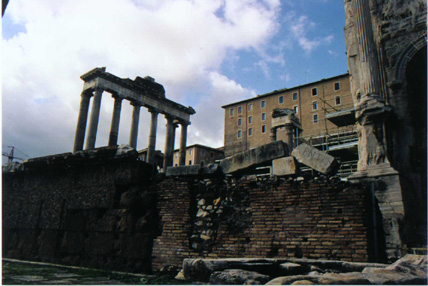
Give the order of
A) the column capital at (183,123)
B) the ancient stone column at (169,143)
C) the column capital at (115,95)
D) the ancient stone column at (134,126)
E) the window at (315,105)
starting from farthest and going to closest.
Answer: the window at (315,105) < the column capital at (183,123) < the ancient stone column at (169,143) < the ancient stone column at (134,126) < the column capital at (115,95)

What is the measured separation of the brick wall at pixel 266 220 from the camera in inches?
184

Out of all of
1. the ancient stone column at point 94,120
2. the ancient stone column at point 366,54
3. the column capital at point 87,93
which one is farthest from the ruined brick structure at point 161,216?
the column capital at point 87,93

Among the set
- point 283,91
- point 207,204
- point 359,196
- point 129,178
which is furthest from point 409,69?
point 283,91

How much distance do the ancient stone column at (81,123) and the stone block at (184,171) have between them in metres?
18.9

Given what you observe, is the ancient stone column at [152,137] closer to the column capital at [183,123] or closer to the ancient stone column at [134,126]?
the ancient stone column at [134,126]

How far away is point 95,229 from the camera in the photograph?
6340mm

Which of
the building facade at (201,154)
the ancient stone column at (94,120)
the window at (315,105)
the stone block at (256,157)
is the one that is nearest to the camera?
the stone block at (256,157)

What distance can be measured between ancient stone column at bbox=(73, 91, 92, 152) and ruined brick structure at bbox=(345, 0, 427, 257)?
1953 centimetres

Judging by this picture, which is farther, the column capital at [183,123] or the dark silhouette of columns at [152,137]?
the column capital at [183,123]

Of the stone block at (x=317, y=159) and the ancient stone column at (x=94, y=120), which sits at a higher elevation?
the ancient stone column at (x=94, y=120)

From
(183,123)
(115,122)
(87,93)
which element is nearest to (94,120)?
(115,122)

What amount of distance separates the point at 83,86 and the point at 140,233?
22.9m

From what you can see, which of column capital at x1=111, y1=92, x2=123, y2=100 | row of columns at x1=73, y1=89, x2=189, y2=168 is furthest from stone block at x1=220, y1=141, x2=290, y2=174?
column capital at x1=111, y1=92, x2=123, y2=100

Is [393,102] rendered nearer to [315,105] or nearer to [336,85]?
[336,85]
